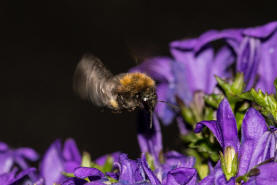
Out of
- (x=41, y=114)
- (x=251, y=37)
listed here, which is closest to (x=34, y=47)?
(x=41, y=114)

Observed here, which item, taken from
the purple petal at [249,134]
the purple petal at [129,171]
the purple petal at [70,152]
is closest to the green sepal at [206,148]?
the purple petal at [249,134]

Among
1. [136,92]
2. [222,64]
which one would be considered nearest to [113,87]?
[136,92]

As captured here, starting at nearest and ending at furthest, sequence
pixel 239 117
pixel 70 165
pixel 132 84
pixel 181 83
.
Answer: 1. pixel 239 117
2. pixel 132 84
3. pixel 70 165
4. pixel 181 83

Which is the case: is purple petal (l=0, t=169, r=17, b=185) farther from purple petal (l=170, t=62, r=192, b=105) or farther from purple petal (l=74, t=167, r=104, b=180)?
purple petal (l=170, t=62, r=192, b=105)

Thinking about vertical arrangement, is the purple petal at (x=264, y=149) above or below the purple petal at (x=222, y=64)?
below

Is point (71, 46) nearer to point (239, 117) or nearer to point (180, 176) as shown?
point (239, 117)

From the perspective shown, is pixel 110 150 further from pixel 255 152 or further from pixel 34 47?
pixel 255 152

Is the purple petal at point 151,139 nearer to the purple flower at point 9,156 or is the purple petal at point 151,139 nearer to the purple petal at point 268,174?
the purple flower at point 9,156
